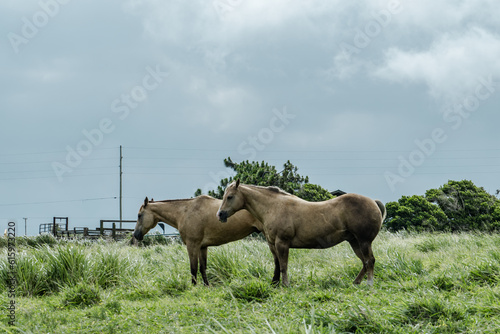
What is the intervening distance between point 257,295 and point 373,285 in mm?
1804

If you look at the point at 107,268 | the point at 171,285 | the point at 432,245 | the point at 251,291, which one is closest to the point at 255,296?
the point at 251,291

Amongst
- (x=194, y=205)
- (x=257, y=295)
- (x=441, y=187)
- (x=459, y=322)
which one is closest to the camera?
(x=459, y=322)

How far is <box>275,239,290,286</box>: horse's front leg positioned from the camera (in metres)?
7.53

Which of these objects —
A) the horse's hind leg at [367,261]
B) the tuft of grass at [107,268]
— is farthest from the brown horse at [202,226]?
the horse's hind leg at [367,261]

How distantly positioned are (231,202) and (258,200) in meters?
0.45

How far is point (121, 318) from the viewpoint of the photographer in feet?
21.2

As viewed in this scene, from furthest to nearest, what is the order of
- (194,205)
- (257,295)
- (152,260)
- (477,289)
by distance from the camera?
(152,260) < (194,205) < (257,295) < (477,289)

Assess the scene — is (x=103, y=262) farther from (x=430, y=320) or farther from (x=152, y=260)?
(x=430, y=320)

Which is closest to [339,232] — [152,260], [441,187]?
[152,260]

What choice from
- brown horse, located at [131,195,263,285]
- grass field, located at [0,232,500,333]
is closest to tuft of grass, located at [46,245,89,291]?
grass field, located at [0,232,500,333]

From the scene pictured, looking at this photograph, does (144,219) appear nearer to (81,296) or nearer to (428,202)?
(81,296)

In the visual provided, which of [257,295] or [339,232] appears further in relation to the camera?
[339,232]

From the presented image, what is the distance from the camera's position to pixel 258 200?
809cm

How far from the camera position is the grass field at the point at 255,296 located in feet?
16.8
